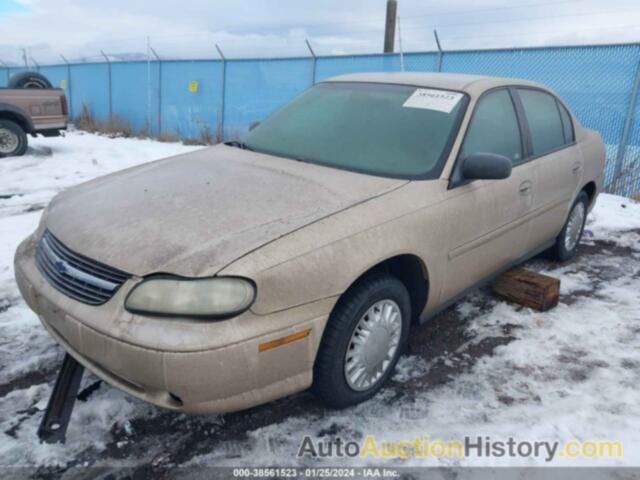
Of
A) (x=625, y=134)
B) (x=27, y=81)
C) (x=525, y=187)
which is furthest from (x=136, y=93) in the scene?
(x=525, y=187)

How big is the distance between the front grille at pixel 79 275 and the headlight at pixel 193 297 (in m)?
0.14

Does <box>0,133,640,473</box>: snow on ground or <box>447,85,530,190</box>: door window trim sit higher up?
<box>447,85,530,190</box>: door window trim

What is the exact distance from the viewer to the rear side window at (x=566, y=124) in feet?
14.4

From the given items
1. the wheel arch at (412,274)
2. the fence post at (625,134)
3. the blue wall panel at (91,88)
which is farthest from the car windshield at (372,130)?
the blue wall panel at (91,88)

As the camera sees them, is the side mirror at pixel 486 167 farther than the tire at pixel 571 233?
No

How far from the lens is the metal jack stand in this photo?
2332mm

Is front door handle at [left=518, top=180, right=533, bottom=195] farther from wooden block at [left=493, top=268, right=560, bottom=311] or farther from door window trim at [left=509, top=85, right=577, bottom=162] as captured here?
wooden block at [left=493, top=268, right=560, bottom=311]

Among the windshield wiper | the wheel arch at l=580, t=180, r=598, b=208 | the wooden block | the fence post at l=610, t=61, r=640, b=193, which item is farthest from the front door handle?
the fence post at l=610, t=61, r=640, b=193

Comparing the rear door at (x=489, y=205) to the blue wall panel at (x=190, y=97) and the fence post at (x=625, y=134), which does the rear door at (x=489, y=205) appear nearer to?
the fence post at (x=625, y=134)

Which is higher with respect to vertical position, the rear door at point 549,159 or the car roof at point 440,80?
the car roof at point 440,80

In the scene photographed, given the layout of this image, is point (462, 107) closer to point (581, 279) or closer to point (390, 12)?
point (581, 279)

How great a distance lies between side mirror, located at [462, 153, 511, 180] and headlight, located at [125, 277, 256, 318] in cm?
154

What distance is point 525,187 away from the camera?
359cm

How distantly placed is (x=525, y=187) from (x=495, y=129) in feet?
1.56
